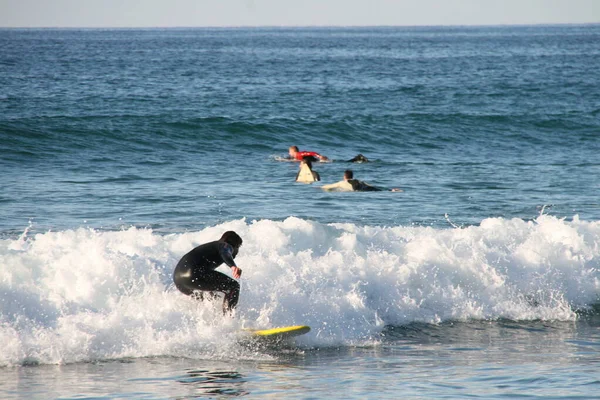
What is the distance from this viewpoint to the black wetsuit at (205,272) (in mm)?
10133

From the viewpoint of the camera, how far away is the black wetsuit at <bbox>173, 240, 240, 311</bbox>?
33.2ft

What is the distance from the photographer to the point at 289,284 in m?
11.5

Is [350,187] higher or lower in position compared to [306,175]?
lower

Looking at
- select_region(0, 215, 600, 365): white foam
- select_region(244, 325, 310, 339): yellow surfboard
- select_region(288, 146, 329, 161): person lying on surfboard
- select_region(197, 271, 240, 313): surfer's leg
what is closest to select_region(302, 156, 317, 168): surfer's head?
select_region(288, 146, 329, 161): person lying on surfboard

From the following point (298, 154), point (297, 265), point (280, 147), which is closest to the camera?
point (297, 265)

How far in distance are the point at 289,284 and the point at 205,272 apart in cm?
169

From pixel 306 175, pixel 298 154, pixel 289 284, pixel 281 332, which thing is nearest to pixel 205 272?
pixel 281 332

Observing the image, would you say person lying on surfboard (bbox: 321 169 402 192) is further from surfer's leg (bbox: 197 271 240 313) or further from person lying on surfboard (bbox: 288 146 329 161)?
surfer's leg (bbox: 197 271 240 313)

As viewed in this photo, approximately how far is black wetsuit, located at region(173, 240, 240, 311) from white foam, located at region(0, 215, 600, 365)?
1.28ft

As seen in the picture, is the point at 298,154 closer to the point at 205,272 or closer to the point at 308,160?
the point at 308,160

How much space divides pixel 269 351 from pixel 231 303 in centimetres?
72

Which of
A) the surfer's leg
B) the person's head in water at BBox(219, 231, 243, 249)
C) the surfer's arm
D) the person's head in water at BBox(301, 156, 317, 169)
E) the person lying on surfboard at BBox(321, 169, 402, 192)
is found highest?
the person's head in water at BBox(301, 156, 317, 169)

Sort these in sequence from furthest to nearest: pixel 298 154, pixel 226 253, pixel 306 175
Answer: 1. pixel 298 154
2. pixel 306 175
3. pixel 226 253

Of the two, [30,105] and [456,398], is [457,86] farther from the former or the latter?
[456,398]
